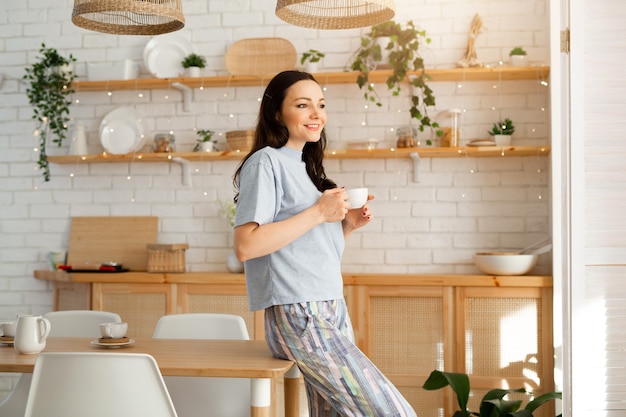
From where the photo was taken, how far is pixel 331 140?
16.1 feet

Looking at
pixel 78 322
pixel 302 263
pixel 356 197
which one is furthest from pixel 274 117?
pixel 78 322

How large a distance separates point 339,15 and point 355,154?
199 cm

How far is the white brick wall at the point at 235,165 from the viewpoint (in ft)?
15.5

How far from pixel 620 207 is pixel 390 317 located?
1725 millimetres

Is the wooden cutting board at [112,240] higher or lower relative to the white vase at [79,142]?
lower

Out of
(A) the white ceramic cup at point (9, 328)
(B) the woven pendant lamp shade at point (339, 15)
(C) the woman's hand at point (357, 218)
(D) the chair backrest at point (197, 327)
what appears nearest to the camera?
(C) the woman's hand at point (357, 218)

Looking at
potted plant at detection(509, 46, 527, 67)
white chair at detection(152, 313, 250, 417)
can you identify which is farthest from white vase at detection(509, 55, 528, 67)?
white chair at detection(152, 313, 250, 417)

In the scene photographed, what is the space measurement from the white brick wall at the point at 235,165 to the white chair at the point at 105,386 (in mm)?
2779

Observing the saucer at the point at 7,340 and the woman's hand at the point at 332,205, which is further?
the saucer at the point at 7,340

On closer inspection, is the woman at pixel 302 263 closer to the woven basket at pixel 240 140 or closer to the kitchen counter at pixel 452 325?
the kitchen counter at pixel 452 325

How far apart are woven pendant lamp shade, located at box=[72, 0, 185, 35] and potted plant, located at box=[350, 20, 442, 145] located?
74.4 inches

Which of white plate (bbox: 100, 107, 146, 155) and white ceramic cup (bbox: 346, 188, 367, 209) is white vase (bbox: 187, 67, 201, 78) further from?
white ceramic cup (bbox: 346, 188, 367, 209)

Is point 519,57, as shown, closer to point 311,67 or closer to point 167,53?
point 311,67

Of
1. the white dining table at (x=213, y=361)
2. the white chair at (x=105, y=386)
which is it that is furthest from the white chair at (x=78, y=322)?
the white chair at (x=105, y=386)
